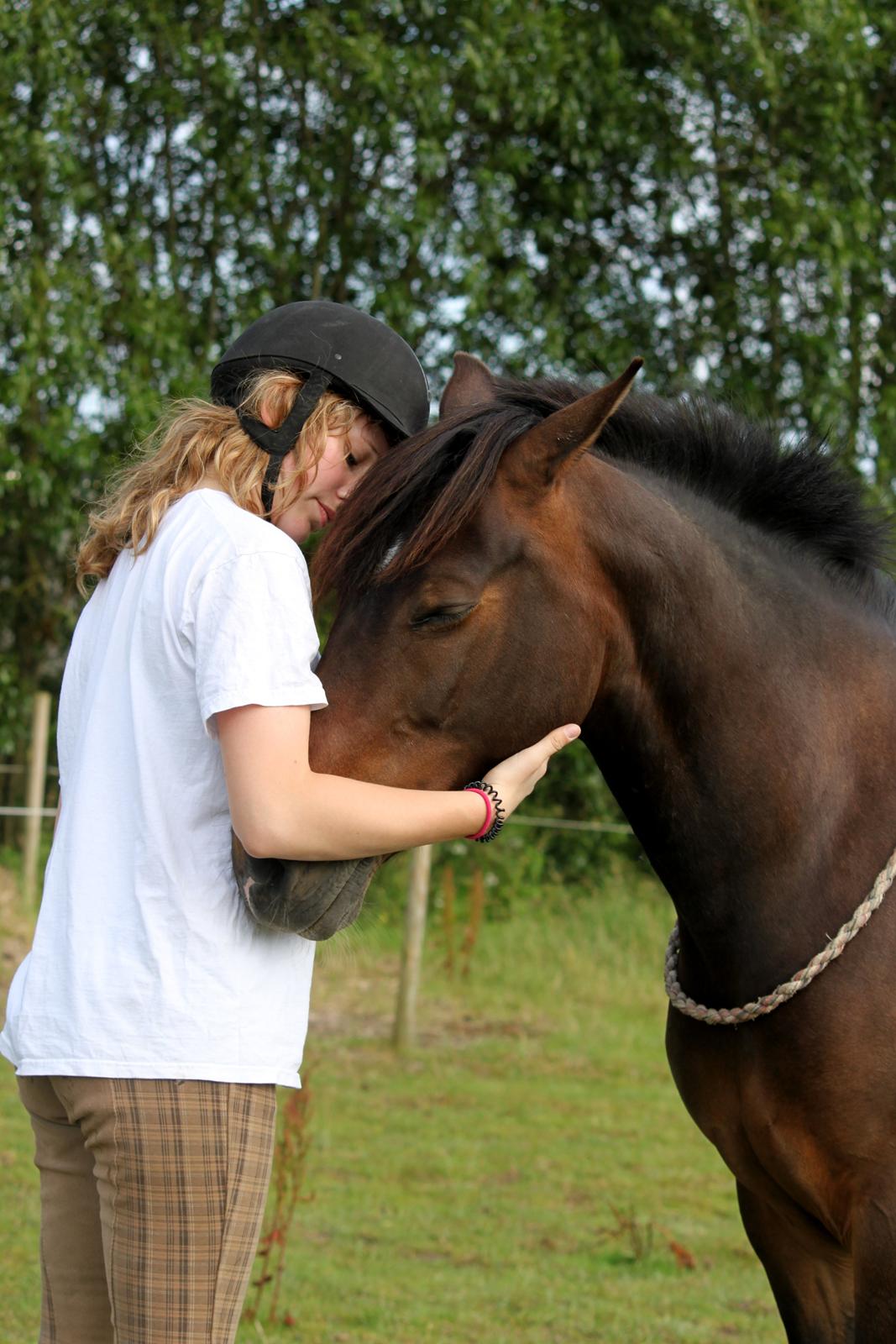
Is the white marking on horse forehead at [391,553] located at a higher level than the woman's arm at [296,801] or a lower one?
higher

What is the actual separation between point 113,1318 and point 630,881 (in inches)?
319

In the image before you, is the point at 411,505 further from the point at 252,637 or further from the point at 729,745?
the point at 729,745

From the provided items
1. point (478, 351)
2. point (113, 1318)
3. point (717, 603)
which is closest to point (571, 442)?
point (717, 603)

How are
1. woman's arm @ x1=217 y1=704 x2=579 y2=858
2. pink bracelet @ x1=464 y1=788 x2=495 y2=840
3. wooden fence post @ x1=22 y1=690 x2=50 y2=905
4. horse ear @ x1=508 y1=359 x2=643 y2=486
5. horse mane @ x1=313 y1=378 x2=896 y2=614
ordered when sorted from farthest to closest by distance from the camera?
wooden fence post @ x1=22 y1=690 x2=50 y2=905, horse mane @ x1=313 y1=378 x2=896 y2=614, horse ear @ x1=508 y1=359 x2=643 y2=486, pink bracelet @ x1=464 y1=788 x2=495 y2=840, woman's arm @ x1=217 y1=704 x2=579 y2=858

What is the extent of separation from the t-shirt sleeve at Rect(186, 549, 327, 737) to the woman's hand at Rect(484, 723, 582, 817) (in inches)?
12.7

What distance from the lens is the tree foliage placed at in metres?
8.47

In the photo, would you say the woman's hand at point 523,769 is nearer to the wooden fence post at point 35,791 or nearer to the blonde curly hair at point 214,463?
the blonde curly hair at point 214,463

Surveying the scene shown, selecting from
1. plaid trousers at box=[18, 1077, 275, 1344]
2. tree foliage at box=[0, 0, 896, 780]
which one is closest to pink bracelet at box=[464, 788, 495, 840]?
plaid trousers at box=[18, 1077, 275, 1344]

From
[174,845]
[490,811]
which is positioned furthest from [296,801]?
[490,811]

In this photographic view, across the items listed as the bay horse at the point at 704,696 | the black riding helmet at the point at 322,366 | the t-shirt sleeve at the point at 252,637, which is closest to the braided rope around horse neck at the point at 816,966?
the bay horse at the point at 704,696

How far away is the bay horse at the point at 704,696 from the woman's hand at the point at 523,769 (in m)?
0.03

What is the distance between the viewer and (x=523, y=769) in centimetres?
194

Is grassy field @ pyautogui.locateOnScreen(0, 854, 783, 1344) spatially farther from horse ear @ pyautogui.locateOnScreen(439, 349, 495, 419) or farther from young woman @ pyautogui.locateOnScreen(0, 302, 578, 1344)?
horse ear @ pyautogui.locateOnScreen(439, 349, 495, 419)

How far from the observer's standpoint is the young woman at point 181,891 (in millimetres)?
1694
